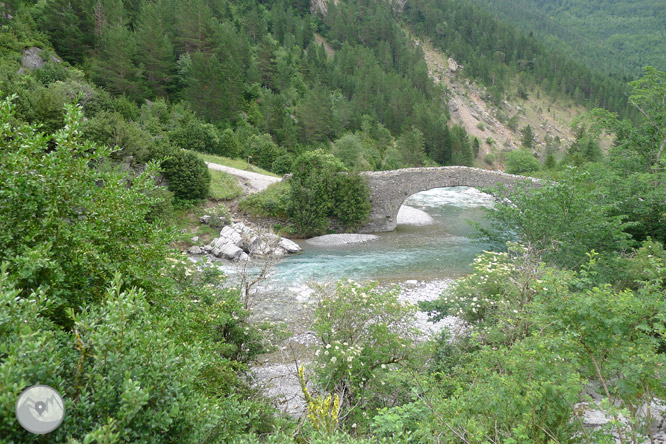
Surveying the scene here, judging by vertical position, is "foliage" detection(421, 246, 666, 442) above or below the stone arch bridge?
above

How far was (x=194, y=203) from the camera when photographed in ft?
76.7

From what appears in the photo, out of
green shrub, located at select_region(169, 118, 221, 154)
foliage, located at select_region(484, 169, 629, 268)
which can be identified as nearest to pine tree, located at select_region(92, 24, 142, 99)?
green shrub, located at select_region(169, 118, 221, 154)

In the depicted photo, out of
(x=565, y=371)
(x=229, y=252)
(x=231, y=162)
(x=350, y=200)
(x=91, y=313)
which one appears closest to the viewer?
(x=91, y=313)

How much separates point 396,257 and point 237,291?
14368 millimetres

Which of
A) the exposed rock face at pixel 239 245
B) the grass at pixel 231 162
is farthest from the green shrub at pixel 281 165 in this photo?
the exposed rock face at pixel 239 245

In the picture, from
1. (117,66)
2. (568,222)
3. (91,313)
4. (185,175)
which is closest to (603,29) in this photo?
(117,66)

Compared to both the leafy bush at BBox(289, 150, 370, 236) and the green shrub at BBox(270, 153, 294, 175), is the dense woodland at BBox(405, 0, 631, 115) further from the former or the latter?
the leafy bush at BBox(289, 150, 370, 236)

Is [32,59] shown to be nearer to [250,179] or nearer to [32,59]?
[32,59]

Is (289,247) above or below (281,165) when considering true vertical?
below

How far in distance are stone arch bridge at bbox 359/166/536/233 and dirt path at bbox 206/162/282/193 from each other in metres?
7.53

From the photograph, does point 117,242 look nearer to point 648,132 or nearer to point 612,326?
point 612,326

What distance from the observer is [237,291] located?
24.2 feet

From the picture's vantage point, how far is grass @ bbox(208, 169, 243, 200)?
24.8m

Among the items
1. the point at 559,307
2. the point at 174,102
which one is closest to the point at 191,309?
the point at 559,307
